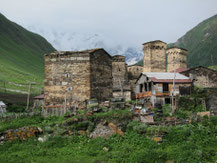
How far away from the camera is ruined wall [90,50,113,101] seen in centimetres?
2292

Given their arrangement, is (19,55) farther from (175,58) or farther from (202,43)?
(202,43)

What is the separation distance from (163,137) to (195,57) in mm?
129486

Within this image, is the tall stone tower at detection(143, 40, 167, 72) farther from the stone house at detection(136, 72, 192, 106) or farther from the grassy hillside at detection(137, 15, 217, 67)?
the grassy hillside at detection(137, 15, 217, 67)

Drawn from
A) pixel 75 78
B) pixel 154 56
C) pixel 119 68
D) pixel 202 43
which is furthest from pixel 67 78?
pixel 202 43

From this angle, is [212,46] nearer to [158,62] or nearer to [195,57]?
[195,57]

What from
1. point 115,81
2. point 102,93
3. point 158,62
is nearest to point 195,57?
point 158,62

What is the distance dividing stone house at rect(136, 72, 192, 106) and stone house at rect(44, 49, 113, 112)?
6.98 meters

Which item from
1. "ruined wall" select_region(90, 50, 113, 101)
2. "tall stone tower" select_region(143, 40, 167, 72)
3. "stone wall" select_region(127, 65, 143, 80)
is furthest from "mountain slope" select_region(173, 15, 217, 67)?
"ruined wall" select_region(90, 50, 113, 101)

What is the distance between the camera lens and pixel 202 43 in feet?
480

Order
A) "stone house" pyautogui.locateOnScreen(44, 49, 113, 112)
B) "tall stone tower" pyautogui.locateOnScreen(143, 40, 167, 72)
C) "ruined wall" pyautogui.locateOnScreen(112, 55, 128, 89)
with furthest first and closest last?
"tall stone tower" pyautogui.locateOnScreen(143, 40, 167, 72), "ruined wall" pyautogui.locateOnScreen(112, 55, 128, 89), "stone house" pyautogui.locateOnScreen(44, 49, 113, 112)

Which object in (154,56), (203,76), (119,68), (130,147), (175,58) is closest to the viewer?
(130,147)

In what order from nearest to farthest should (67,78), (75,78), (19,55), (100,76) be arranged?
(75,78) → (67,78) → (100,76) → (19,55)

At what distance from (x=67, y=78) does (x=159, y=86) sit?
11.6m

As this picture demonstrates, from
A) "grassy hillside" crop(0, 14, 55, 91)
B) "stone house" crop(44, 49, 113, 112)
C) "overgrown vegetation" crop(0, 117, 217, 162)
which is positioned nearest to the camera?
"overgrown vegetation" crop(0, 117, 217, 162)
